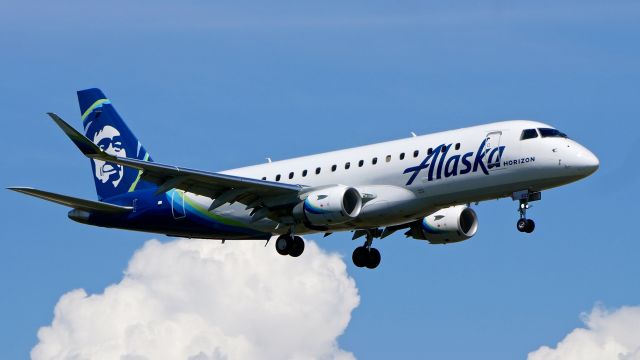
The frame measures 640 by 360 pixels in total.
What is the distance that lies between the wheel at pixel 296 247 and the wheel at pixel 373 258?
16.3 feet

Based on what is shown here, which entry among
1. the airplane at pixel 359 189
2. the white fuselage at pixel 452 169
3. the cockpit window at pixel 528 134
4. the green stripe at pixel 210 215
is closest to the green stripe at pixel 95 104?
the airplane at pixel 359 189

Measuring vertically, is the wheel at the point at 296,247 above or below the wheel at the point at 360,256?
below

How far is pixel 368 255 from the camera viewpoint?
2397 inches

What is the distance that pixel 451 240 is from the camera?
59250mm

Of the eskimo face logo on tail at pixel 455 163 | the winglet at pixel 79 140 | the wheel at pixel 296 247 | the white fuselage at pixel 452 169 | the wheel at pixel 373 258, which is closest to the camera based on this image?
the winglet at pixel 79 140

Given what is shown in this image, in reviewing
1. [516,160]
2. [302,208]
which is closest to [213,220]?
[302,208]

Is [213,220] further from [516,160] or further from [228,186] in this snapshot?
[516,160]

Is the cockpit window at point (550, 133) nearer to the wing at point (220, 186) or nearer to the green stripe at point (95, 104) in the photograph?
the wing at point (220, 186)

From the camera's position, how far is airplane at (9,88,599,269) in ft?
174

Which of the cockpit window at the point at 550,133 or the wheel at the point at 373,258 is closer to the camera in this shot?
the cockpit window at the point at 550,133

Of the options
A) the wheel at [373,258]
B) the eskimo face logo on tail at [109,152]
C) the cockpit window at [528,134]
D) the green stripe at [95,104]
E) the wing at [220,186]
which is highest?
the green stripe at [95,104]

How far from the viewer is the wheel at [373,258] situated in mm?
60844

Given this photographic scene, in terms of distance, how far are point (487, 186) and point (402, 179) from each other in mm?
3307

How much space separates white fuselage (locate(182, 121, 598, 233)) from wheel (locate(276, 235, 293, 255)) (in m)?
0.67
